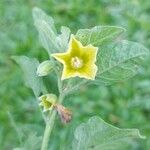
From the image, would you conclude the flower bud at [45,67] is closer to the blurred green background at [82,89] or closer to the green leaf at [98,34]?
the green leaf at [98,34]

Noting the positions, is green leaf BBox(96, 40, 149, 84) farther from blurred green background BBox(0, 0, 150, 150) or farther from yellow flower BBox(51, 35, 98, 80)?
blurred green background BBox(0, 0, 150, 150)

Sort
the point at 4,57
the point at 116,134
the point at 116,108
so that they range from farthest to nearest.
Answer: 1. the point at 4,57
2. the point at 116,108
3. the point at 116,134

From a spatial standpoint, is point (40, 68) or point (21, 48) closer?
point (40, 68)

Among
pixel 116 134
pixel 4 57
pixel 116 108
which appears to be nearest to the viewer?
pixel 116 134

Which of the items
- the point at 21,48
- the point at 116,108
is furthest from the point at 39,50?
the point at 116,108

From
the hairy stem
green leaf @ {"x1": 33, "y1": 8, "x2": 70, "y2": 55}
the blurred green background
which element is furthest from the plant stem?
the blurred green background

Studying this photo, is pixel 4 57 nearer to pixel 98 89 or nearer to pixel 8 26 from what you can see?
pixel 8 26

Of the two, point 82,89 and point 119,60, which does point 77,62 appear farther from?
point 82,89
